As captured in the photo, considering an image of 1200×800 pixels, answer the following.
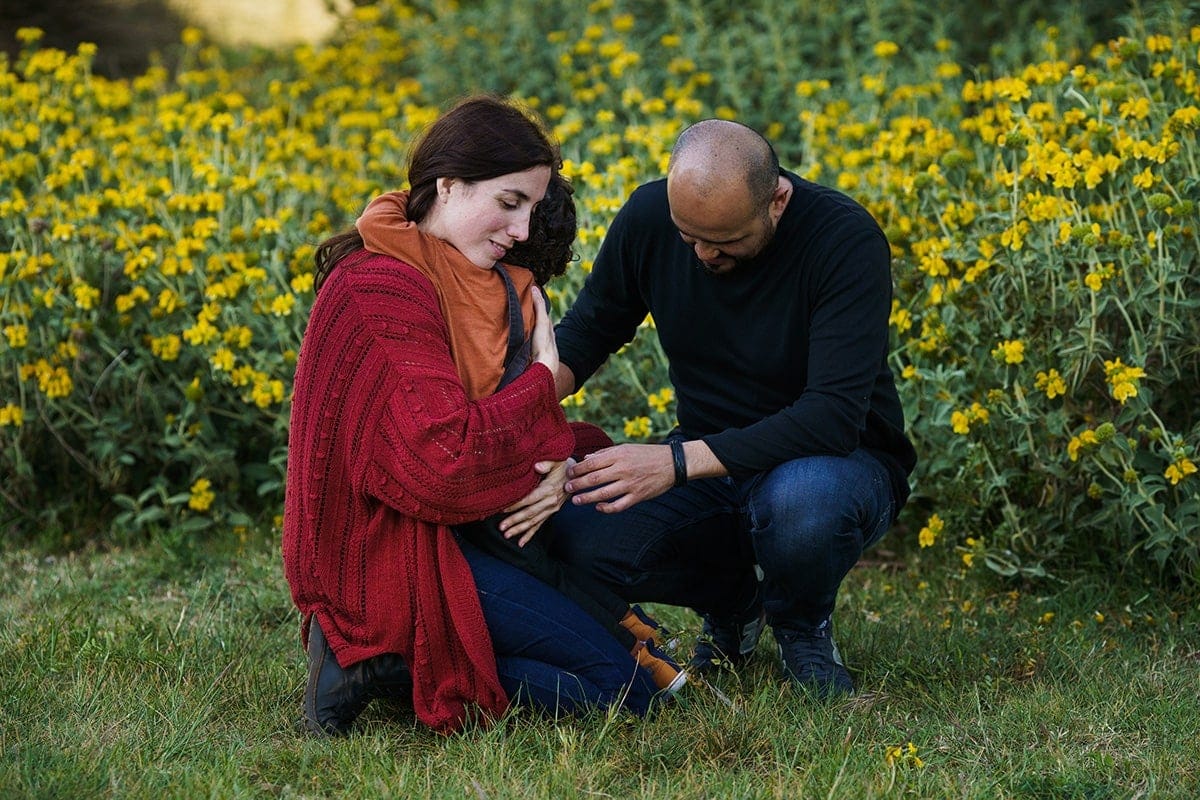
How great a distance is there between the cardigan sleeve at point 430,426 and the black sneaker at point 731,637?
0.76 metres

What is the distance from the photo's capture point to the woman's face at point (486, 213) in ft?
9.35

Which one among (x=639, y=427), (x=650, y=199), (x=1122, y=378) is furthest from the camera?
(x=639, y=427)

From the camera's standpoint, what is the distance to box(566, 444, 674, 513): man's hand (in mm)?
2855

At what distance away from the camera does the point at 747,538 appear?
128 inches

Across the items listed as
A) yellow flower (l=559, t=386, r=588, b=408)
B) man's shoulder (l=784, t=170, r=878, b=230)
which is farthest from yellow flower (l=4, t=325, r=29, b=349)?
man's shoulder (l=784, t=170, r=878, b=230)

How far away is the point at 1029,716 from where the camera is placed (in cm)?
289

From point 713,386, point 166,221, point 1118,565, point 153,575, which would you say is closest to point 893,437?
point 713,386

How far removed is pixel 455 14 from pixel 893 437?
4.57m

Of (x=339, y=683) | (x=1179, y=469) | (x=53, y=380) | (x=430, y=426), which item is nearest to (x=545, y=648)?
(x=339, y=683)

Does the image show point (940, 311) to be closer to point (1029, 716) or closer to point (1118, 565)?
point (1118, 565)

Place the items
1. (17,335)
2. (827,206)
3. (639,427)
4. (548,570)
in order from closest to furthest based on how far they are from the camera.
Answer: (548,570) → (827,206) → (639,427) → (17,335)

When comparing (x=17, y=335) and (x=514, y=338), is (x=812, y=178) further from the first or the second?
(x=17, y=335)

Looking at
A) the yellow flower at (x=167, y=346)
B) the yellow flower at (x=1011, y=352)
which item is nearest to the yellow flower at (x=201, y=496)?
the yellow flower at (x=167, y=346)

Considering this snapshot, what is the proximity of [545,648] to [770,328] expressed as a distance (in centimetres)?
82
